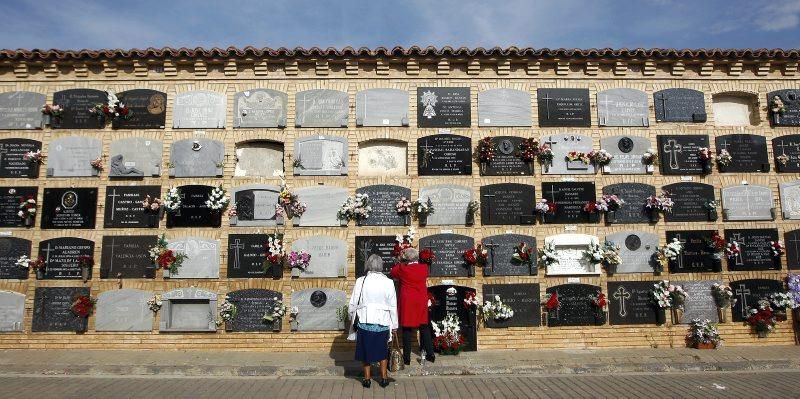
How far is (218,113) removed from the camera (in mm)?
9086

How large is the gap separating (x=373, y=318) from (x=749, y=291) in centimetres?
725

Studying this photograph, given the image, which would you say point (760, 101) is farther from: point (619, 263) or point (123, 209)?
point (123, 209)

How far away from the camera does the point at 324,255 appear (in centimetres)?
864

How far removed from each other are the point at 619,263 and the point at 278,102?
7103 mm

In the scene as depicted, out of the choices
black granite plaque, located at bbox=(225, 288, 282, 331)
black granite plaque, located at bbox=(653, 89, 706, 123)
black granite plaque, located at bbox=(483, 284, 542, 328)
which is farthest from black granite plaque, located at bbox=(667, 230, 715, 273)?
black granite plaque, located at bbox=(225, 288, 282, 331)

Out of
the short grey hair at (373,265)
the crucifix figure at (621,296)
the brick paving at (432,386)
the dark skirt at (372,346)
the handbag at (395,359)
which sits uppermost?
the short grey hair at (373,265)

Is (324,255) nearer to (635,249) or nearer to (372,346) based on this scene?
(372,346)

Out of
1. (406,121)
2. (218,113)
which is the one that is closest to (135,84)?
(218,113)

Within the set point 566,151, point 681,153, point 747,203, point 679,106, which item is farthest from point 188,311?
point 747,203

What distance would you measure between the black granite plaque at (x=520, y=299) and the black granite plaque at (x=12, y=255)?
8414mm

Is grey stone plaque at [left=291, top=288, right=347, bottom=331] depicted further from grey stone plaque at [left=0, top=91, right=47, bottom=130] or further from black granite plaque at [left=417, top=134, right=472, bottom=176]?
grey stone plaque at [left=0, top=91, right=47, bottom=130]

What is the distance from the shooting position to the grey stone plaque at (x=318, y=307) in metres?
8.43

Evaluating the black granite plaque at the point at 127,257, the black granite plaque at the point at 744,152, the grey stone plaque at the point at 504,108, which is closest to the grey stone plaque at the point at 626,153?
the black granite plaque at the point at 744,152

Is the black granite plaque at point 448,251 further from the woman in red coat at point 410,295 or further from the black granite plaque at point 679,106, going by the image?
the black granite plaque at point 679,106
